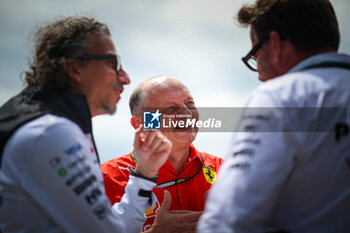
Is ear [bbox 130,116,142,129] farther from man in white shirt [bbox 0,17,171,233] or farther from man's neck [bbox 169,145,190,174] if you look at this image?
man in white shirt [bbox 0,17,171,233]

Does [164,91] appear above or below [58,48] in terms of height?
below

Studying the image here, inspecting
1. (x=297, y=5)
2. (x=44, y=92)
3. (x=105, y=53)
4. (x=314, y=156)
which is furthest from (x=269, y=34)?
(x=44, y=92)

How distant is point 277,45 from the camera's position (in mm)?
2137

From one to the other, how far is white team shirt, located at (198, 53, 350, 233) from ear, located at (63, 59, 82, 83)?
1.55m

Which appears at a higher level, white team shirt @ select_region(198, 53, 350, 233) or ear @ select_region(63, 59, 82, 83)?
ear @ select_region(63, 59, 82, 83)

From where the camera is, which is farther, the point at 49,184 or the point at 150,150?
the point at 150,150

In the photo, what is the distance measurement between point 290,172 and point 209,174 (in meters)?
2.81

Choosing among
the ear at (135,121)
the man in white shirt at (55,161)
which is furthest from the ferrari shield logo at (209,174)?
the man in white shirt at (55,161)

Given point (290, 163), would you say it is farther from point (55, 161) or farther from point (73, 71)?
point (73, 71)

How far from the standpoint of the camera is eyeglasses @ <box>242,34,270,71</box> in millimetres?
2233

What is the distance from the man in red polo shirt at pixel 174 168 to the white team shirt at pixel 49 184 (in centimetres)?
164

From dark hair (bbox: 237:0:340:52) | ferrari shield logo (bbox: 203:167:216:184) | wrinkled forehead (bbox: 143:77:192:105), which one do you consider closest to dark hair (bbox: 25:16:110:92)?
dark hair (bbox: 237:0:340:52)

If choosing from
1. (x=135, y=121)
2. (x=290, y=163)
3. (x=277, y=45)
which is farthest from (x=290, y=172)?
(x=135, y=121)

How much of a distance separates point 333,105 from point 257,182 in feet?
1.87
